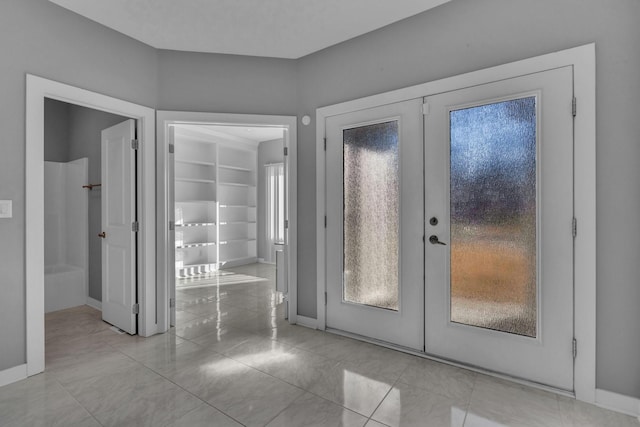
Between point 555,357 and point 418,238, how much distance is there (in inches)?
46.7

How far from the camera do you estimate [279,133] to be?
6648 millimetres

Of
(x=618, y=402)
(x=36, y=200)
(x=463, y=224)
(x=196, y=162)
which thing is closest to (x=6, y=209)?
(x=36, y=200)

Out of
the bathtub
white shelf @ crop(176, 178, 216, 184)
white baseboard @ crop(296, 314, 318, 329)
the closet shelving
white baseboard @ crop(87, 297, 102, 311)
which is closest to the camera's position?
white baseboard @ crop(296, 314, 318, 329)

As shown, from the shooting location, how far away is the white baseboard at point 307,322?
10.7 feet

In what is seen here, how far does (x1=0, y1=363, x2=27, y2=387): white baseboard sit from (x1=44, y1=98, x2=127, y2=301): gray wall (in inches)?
67.9

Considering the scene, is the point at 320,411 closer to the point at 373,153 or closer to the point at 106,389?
the point at 106,389

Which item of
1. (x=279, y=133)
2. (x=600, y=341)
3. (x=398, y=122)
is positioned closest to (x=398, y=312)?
(x=600, y=341)

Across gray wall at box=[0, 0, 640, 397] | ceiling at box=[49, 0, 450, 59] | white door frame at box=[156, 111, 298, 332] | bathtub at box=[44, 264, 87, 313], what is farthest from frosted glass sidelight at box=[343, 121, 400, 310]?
bathtub at box=[44, 264, 87, 313]

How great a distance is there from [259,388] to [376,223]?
1.63 meters

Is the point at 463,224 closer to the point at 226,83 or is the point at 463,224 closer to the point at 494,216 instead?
the point at 494,216

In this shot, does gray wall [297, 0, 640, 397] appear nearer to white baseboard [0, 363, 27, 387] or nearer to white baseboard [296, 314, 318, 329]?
white baseboard [296, 314, 318, 329]

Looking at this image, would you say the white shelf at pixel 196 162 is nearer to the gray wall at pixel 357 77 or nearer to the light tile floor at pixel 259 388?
the gray wall at pixel 357 77

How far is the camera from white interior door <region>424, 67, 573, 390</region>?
6.73ft

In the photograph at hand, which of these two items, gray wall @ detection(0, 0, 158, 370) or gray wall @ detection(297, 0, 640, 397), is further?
gray wall @ detection(0, 0, 158, 370)
